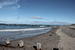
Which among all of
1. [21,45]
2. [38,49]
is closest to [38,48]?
[38,49]

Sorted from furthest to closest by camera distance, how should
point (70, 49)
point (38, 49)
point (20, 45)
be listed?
point (20, 45) → point (70, 49) → point (38, 49)

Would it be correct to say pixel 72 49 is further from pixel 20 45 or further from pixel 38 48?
pixel 20 45

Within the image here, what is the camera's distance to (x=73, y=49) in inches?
563

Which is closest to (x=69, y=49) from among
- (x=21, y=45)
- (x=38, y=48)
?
(x=38, y=48)

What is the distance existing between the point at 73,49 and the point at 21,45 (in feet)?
20.7

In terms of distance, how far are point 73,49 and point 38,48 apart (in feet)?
13.6

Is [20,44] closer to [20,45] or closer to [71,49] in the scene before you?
[20,45]

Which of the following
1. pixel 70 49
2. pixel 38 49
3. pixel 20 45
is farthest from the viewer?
pixel 20 45

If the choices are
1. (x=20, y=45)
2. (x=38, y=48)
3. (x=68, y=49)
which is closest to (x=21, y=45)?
(x=20, y=45)

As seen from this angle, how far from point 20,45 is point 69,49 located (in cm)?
597

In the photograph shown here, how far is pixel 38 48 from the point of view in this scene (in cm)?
1316

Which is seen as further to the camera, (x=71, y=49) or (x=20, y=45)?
(x=20, y=45)

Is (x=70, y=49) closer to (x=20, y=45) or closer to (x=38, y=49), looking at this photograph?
(x=38, y=49)

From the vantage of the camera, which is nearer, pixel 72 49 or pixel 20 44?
pixel 72 49
